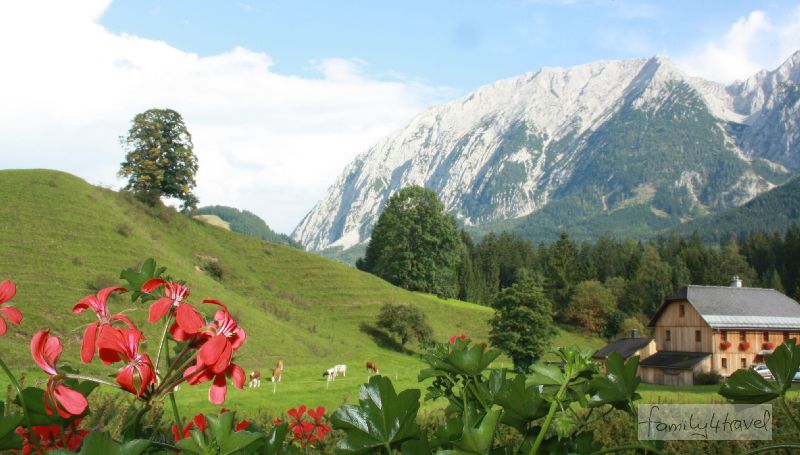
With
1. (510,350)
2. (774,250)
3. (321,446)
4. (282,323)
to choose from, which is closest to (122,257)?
(282,323)

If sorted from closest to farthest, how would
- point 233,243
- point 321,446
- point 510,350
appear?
point 321,446 < point 510,350 < point 233,243

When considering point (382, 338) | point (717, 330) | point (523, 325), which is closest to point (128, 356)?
point (523, 325)

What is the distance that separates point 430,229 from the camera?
76.8 metres

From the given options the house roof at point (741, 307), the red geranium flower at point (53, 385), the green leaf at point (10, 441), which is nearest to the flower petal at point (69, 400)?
the red geranium flower at point (53, 385)

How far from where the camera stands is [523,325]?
46.0 meters

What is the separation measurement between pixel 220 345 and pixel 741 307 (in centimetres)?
5077

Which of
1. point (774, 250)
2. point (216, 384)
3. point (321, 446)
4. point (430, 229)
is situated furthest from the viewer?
point (774, 250)

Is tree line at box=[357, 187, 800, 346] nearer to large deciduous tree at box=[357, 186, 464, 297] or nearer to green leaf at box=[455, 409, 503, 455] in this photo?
large deciduous tree at box=[357, 186, 464, 297]

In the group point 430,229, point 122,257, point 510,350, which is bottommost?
point 510,350

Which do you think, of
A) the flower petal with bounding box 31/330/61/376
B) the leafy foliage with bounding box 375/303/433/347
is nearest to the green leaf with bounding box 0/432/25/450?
the flower petal with bounding box 31/330/61/376

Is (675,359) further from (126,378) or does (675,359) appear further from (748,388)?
(126,378)

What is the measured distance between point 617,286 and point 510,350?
167 feet

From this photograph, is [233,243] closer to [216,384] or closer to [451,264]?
[451,264]

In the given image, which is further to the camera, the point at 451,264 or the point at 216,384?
the point at 451,264
